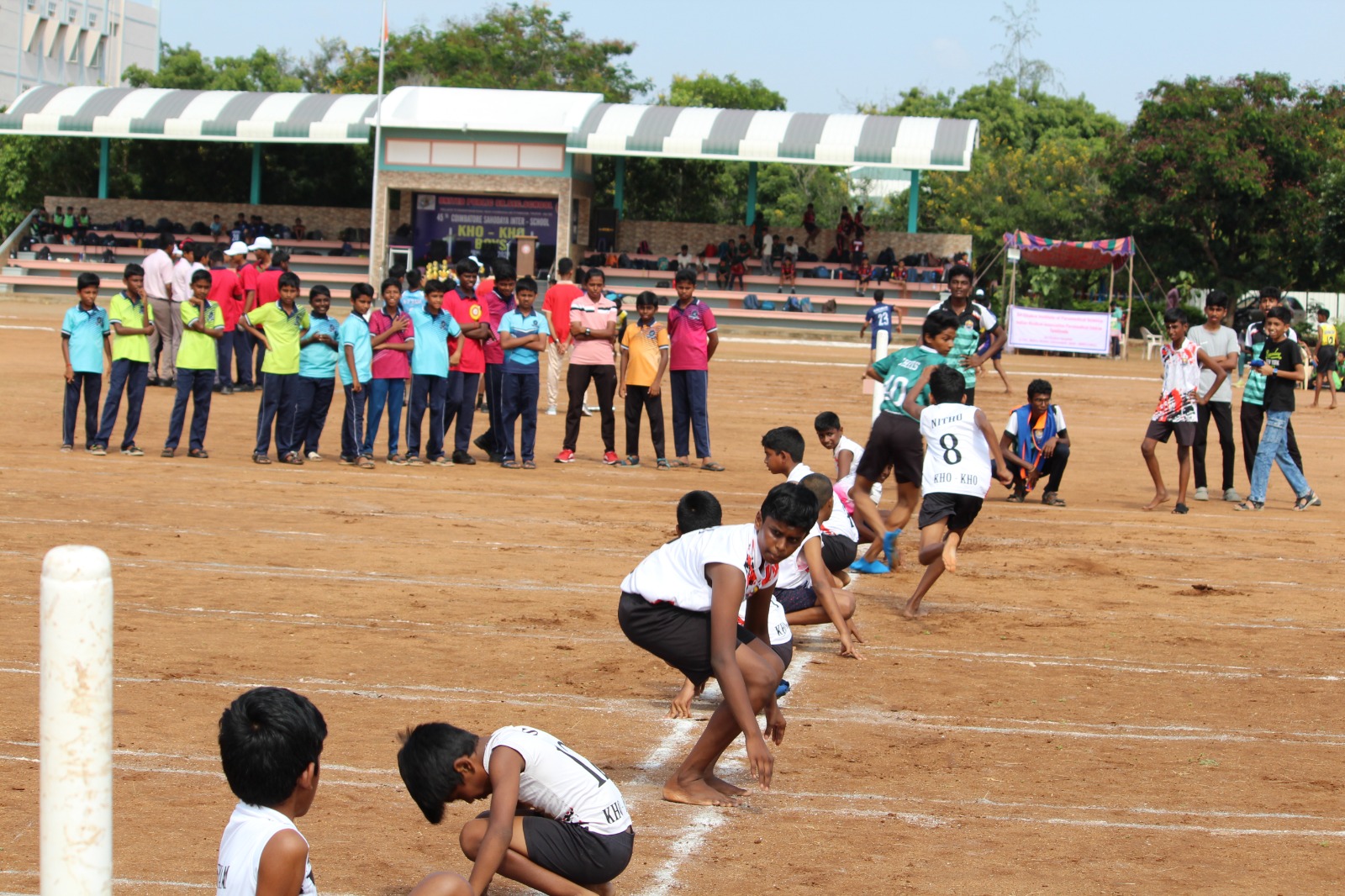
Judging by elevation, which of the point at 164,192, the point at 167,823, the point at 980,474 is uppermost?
the point at 164,192

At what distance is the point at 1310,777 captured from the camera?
→ 598 centimetres

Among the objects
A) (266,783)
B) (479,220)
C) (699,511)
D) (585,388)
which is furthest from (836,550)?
(479,220)

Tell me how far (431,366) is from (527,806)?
32.4 feet

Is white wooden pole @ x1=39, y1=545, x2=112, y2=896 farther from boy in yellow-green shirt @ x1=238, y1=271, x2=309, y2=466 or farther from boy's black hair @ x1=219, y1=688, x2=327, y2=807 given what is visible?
boy in yellow-green shirt @ x1=238, y1=271, x2=309, y2=466

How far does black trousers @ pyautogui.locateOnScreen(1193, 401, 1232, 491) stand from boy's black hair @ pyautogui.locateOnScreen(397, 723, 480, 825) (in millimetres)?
11088

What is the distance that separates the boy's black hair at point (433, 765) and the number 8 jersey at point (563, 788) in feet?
0.68

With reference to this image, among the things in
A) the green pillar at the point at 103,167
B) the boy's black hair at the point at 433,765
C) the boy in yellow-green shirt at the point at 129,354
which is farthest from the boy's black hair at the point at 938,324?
the green pillar at the point at 103,167

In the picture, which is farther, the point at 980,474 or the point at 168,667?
the point at 980,474

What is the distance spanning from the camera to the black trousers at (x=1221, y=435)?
13906mm

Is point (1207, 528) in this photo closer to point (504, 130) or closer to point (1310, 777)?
point (1310, 777)

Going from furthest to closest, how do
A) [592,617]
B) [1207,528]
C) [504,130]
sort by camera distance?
[504,130] < [1207,528] < [592,617]

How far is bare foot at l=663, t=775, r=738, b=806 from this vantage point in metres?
5.42

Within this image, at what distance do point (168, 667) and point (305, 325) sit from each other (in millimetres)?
7235

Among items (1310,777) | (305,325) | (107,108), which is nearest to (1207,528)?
(1310,777)
